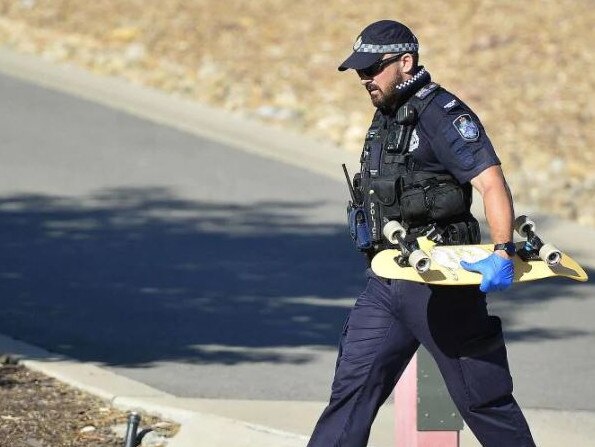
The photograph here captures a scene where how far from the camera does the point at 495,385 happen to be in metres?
5.45

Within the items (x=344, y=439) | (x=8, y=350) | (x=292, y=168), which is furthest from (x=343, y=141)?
(x=344, y=439)

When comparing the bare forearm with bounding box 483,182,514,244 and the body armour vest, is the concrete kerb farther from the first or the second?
the bare forearm with bounding box 483,182,514,244

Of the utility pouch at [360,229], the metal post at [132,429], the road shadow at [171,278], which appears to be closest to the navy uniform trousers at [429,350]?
the utility pouch at [360,229]

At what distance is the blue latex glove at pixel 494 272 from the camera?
16.4 ft

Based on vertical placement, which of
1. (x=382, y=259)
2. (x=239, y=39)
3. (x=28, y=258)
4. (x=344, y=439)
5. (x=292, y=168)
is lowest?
(x=344, y=439)

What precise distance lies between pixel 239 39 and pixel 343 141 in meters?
3.10

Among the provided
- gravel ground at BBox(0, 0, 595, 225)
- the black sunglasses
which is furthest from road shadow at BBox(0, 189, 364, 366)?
the black sunglasses

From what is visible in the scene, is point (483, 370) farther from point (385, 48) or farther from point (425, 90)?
point (385, 48)

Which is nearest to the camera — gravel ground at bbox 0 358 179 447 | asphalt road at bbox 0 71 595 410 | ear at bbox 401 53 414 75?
ear at bbox 401 53 414 75

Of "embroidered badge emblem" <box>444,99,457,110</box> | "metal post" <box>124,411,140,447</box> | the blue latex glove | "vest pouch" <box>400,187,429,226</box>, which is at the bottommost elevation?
"metal post" <box>124,411,140,447</box>

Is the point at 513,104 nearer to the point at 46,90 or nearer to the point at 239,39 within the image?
the point at 239,39

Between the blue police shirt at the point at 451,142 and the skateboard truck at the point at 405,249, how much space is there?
0.84ft

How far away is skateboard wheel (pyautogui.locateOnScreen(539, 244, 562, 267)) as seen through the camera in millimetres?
5176

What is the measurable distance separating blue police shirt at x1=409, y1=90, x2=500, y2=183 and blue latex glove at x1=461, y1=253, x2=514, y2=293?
365 mm
